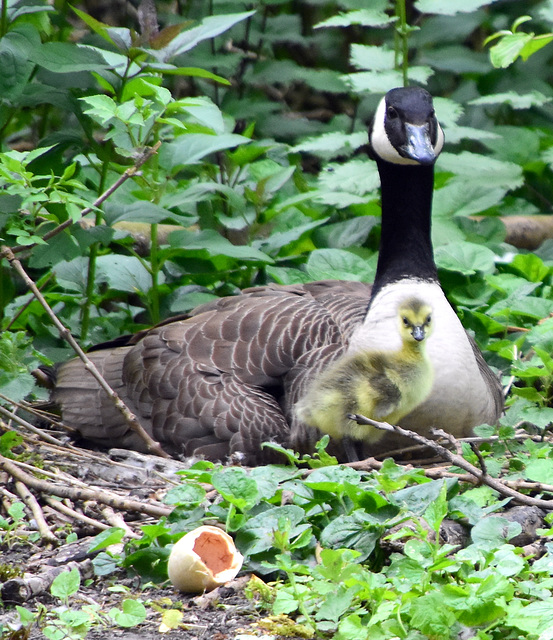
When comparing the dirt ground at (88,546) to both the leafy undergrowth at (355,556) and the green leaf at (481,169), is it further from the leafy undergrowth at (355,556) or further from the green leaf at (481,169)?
the green leaf at (481,169)

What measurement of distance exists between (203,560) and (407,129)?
2191 millimetres

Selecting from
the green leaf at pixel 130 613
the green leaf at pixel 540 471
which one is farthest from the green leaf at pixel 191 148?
the green leaf at pixel 130 613

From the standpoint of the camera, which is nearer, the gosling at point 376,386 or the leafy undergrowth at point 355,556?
the leafy undergrowth at point 355,556

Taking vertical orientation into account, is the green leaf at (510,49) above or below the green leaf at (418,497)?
above

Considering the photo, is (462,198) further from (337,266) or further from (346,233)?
(337,266)

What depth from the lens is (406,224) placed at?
4387 mm

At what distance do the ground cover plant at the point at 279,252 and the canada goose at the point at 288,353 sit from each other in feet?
0.71

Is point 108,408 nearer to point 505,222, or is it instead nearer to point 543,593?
point 543,593

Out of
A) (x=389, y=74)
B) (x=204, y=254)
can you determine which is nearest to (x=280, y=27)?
(x=389, y=74)

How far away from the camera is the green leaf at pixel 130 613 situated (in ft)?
7.98

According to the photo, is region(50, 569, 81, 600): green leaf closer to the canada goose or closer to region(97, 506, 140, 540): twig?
region(97, 506, 140, 540): twig

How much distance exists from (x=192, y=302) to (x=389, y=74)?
5.84 ft

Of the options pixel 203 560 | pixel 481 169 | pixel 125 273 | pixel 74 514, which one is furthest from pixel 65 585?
pixel 481 169

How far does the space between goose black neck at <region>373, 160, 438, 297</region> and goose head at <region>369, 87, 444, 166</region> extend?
7cm
